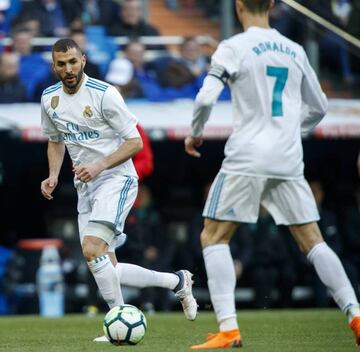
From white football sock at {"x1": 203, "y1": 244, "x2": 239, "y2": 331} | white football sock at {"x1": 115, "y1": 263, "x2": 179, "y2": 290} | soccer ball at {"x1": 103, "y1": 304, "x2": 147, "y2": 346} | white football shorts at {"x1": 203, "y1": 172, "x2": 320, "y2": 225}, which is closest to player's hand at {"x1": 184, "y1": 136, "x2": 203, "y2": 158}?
white football shorts at {"x1": 203, "y1": 172, "x2": 320, "y2": 225}

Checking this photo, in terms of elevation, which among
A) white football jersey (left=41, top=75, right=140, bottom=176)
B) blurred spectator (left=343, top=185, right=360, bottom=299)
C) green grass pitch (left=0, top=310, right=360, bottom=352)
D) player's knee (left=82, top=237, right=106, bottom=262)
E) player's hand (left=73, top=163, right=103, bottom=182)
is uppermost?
white football jersey (left=41, top=75, right=140, bottom=176)

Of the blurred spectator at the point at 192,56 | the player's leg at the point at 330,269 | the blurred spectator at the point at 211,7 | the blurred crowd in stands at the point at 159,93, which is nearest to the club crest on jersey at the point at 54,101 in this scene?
the player's leg at the point at 330,269

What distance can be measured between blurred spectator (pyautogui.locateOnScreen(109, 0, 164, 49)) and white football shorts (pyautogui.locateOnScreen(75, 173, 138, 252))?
8108 mm

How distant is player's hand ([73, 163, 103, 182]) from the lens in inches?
346

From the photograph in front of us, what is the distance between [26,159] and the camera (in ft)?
56.0

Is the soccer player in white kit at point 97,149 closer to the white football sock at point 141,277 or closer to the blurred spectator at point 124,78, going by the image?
the white football sock at point 141,277

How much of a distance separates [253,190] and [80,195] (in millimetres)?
1839

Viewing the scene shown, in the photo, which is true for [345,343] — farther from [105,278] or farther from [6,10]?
[6,10]

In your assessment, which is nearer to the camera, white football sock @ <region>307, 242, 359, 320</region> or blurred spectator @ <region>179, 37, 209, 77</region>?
white football sock @ <region>307, 242, 359, 320</region>

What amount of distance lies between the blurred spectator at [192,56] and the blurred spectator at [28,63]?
5.96ft

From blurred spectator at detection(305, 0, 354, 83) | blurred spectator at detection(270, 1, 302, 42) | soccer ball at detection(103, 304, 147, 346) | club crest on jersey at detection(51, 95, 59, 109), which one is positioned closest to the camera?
soccer ball at detection(103, 304, 147, 346)

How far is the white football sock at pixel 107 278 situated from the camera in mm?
8992

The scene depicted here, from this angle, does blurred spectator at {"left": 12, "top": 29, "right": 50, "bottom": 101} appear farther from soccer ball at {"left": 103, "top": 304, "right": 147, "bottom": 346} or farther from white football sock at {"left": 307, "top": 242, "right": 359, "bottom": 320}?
white football sock at {"left": 307, "top": 242, "right": 359, "bottom": 320}

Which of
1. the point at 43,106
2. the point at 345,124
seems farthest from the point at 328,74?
the point at 43,106
